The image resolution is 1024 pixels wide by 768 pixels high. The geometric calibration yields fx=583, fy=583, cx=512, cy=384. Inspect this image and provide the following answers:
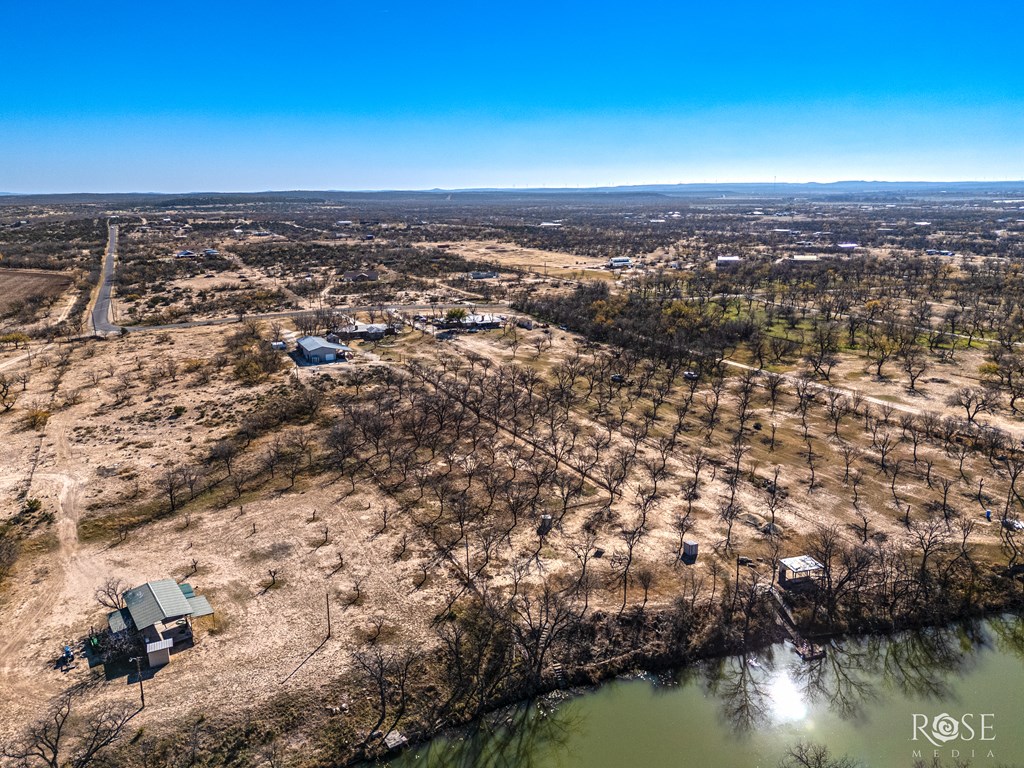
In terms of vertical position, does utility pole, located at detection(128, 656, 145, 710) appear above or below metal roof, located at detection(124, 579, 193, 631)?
below

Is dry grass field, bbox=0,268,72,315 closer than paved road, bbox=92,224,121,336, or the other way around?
paved road, bbox=92,224,121,336

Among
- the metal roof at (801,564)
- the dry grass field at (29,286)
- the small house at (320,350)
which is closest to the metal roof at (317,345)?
the small house at (320,350)

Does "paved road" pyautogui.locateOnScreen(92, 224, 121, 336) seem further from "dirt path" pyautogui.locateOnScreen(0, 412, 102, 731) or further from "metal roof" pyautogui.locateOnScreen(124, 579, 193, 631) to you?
"metal roof" pyautogui.locateOnScreen(124, 579, 193, 631)

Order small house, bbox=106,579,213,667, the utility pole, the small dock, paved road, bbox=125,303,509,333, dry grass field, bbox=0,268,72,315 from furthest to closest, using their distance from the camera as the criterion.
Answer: dry grass field, bbox=0,268,72,315
paved road, bbox=125,303,509,333
the small dock
small house, bbox=106,579,213,667
the utility pole

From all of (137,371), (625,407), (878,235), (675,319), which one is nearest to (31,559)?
(137,371)

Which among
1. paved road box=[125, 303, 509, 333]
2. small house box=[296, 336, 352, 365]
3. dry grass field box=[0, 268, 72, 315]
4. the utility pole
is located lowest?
the utility pole

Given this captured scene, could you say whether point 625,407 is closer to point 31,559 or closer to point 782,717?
point 782,717

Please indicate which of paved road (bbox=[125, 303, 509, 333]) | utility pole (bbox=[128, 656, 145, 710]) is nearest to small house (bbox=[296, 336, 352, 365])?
paved road (bbox=[125, 303, 509, 333])
